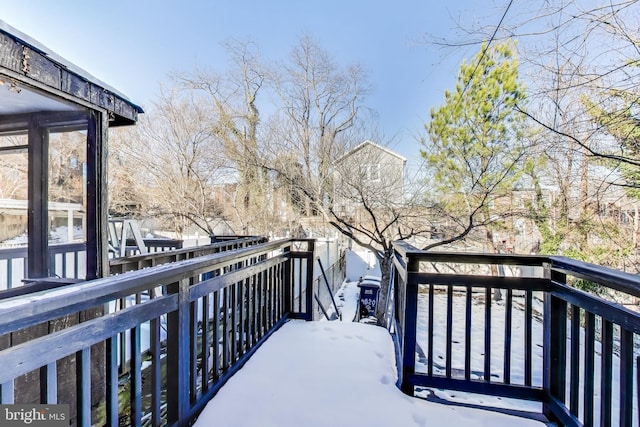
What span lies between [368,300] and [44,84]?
7.30 metres

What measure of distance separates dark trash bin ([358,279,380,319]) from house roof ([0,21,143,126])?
6.63 meters

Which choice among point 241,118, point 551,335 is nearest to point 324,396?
point 551,335

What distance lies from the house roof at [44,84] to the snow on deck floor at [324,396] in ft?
6.41

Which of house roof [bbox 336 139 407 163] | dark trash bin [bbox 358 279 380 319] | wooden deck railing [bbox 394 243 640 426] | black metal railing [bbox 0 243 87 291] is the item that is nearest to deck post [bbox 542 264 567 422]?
wooden deck railing [bbox 394 243 640 426]

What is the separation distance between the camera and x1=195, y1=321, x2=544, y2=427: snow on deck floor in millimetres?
1729

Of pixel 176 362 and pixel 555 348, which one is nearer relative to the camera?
pixel 176 362

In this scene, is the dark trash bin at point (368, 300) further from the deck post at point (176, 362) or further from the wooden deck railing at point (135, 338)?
the deck post at point (176, 362)

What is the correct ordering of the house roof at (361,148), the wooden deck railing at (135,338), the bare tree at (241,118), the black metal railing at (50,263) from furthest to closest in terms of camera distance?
the bare tree at (241,118) → the house roof at (361,148) → the black metal railing at (50,263) → the wooden deck railing at (135,338)

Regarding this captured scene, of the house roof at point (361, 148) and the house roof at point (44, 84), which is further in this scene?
the house roof at point (361, 148)

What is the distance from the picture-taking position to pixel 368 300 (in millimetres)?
7758

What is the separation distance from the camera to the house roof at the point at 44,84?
139 cm

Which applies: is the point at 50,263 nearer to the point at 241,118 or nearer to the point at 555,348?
the point at 555,348

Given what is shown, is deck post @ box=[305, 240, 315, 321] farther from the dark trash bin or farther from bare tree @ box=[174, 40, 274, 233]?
bare tree @ box=[174, 40, 274, 233]

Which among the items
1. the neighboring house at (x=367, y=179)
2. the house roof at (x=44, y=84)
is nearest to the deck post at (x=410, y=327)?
the house roof at (x=44, y=84)
